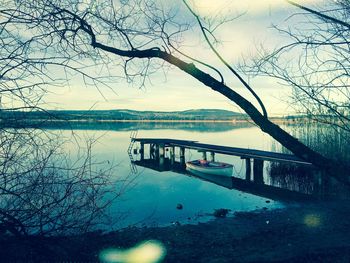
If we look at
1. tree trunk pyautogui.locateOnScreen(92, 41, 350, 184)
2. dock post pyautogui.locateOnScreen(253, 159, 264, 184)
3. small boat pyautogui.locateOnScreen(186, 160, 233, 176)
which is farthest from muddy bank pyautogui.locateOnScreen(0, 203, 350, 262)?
dock post pyautogui.locateOnScreen(253, 159, 264, 184)

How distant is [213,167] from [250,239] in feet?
39.7

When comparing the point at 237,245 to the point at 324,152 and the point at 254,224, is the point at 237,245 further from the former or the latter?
the point at 324,152

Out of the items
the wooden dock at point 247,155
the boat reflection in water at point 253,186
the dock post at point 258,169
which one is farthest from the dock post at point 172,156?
the dock post at point 258,169

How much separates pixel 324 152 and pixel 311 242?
1073 centimetres

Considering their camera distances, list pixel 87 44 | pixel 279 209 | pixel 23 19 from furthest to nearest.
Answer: pixel 279 209
pixel 87 44
pixel 23 19

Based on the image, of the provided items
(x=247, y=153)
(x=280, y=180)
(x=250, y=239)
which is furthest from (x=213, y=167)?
(x=250, y=239)

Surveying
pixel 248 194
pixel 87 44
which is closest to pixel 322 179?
pixel 248 194

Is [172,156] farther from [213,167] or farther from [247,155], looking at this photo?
[213,167]

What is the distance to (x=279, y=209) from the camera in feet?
47.2

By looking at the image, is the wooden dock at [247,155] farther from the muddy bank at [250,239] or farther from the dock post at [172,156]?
the muddy bank at [250,239]

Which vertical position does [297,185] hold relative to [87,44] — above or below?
below

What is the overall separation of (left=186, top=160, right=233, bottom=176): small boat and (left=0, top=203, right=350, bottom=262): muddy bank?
8039 millimetres

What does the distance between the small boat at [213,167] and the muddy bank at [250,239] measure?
26.4ft

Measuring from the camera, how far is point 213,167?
22.1 m
